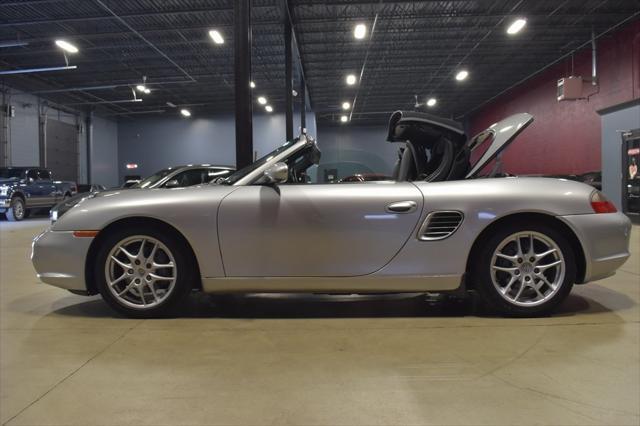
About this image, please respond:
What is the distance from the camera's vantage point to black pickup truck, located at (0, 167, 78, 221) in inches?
525

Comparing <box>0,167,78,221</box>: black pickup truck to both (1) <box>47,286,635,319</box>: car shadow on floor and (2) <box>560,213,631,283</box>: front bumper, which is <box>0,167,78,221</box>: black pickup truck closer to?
(1) <box>47,286,635,319</box>: car shadow on floor

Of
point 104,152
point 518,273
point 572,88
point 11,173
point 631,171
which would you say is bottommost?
point 518,273

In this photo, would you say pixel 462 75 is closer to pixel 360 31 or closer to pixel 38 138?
pixel 360 31

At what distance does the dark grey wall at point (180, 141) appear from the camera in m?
25.1

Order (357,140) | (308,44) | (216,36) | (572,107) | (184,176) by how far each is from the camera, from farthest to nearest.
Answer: (357,140) < (572,107) < (308,44) < (216,36) < (184,176)

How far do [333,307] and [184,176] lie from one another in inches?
202

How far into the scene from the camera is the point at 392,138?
3.46 metres

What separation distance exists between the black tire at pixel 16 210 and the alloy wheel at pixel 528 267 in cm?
1524

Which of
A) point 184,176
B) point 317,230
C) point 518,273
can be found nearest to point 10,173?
point 184,176

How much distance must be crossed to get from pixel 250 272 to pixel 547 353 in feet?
5.85

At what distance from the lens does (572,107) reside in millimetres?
15289

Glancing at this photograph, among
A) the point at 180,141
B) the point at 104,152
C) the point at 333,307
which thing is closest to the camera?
the point at 333,307

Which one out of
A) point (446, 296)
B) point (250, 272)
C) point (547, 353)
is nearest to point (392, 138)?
point (446, 296)

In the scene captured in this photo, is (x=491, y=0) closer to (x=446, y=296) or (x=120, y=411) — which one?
(x=446, y=296)
